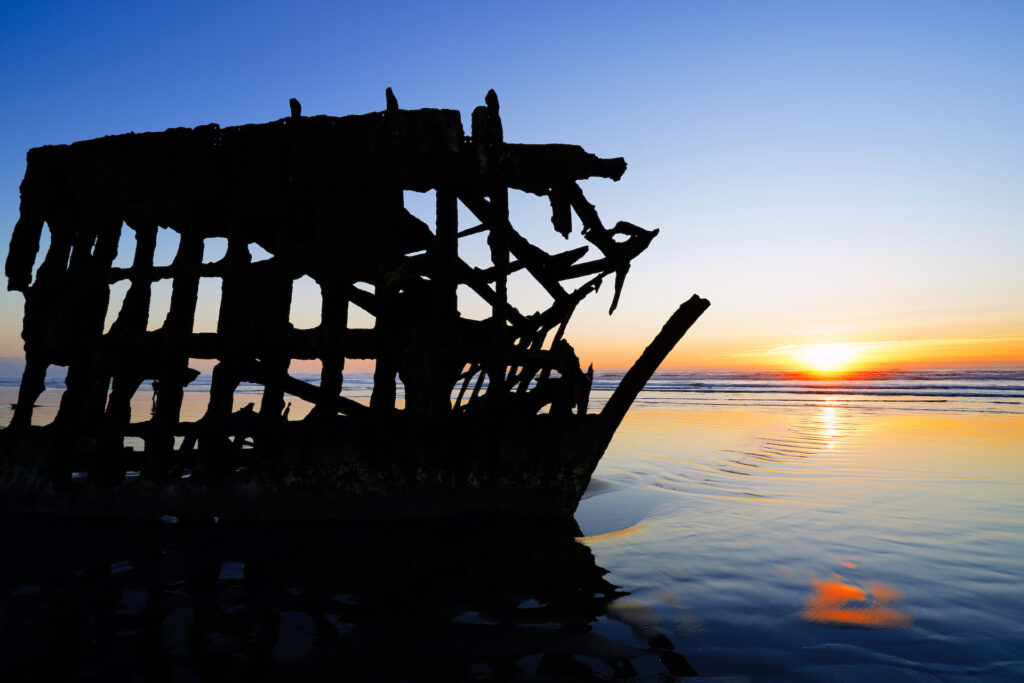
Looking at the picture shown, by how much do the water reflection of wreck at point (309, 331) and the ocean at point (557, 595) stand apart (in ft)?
1.41

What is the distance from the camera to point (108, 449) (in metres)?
5.19

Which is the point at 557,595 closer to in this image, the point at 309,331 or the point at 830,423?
the point at 309,331

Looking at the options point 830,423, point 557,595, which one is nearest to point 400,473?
point 557,595

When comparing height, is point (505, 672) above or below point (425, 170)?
below

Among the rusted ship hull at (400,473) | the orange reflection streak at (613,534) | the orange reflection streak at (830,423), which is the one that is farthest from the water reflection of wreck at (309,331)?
the orange reflection streak at (830,423)

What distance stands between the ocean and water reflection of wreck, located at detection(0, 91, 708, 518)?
429 mm

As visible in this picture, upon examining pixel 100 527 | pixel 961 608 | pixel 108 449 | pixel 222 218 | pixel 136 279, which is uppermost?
pixel 222 218

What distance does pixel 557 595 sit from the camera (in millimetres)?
3502

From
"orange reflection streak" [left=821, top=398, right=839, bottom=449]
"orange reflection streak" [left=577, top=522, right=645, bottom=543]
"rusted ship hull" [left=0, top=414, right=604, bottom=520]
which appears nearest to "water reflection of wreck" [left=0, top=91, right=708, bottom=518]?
"rusted ship hull" [left=0, top=414, right=604, bottom=520]

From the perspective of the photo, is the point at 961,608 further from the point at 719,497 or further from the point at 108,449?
the point at 108,449

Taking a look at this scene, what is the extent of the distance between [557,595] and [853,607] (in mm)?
1783

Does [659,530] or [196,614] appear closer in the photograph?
[196,614]

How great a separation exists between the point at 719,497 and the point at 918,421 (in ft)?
40.6

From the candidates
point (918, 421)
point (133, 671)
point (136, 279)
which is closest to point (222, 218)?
point (136, 279)
